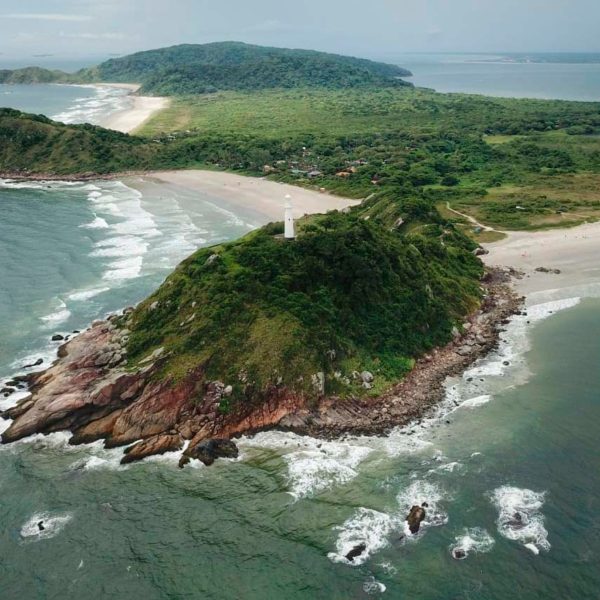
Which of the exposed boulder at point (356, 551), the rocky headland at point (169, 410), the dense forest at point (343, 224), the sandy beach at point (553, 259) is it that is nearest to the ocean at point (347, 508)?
the exposed boulder at point (356, 551)

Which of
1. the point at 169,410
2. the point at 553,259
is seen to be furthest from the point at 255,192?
the point at 169,410

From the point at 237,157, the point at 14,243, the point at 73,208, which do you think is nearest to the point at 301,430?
the point at 14,243

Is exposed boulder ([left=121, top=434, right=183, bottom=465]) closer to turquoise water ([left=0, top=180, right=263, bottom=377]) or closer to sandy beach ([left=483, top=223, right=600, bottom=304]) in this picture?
turquoise water ([left=0, top=180, right=263, bottom=377])

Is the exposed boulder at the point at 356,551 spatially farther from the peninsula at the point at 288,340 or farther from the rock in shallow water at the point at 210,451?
the rock in shallow water at the point at 210,451

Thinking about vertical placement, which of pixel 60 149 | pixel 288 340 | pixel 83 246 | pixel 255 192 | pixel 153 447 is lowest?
pixel 153 447

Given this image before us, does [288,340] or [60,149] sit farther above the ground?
[60,149]

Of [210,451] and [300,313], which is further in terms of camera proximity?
[300,313]

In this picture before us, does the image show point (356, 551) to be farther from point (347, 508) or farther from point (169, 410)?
point (169, 410)

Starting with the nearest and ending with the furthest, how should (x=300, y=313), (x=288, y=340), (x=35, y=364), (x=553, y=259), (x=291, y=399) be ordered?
(x=291, y=399)
(x=288, y=340)
(x=300, y=313)
(x=35, y=364)
(x=553, y=259)
